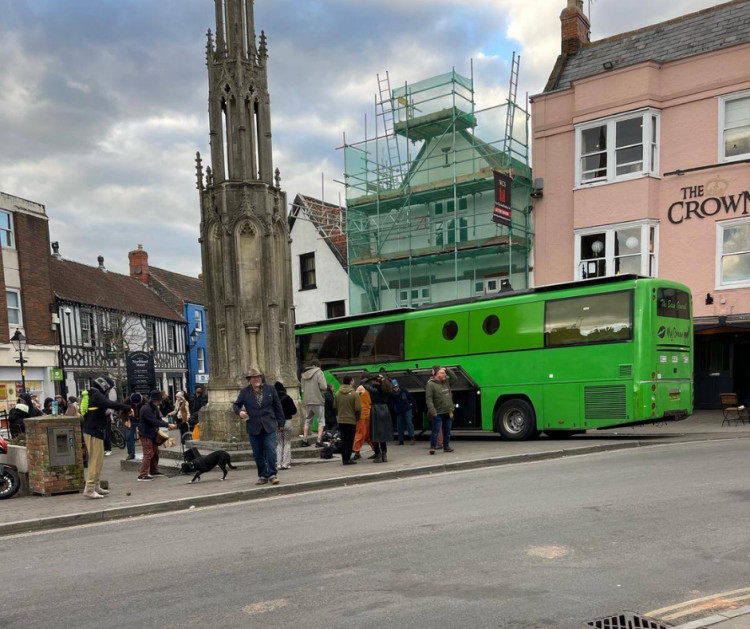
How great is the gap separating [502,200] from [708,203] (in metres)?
6.09

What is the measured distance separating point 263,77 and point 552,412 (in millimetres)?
9484

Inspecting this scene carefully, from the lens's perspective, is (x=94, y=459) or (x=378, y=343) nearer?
(x=94, y=459)

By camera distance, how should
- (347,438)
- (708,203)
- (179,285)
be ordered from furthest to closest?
1. (179,285)
2. (708,203)
3. (347,438)

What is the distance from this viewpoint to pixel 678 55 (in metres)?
20.5

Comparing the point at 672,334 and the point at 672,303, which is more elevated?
the point at 672,303

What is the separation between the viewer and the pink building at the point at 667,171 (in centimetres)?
1897

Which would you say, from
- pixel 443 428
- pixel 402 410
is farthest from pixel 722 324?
pixel 443 428

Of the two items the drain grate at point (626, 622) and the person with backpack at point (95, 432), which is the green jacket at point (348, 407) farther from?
the drain grate at point (626, 622)

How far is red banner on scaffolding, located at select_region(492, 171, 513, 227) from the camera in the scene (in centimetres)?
2158

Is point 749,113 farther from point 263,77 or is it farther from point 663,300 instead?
point 263,77

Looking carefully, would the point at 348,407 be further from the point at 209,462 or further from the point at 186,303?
the point at 186,303

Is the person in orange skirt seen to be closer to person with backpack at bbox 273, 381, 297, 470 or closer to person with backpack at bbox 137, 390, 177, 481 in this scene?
person with backpack at bbox 273, 381, 297, 470

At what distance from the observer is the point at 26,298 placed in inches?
1166

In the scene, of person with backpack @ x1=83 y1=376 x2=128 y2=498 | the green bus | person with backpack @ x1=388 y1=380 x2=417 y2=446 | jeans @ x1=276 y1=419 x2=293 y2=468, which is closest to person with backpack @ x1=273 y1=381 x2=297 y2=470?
jeans @ x1=276 y1=419 x2=293 y2=468
